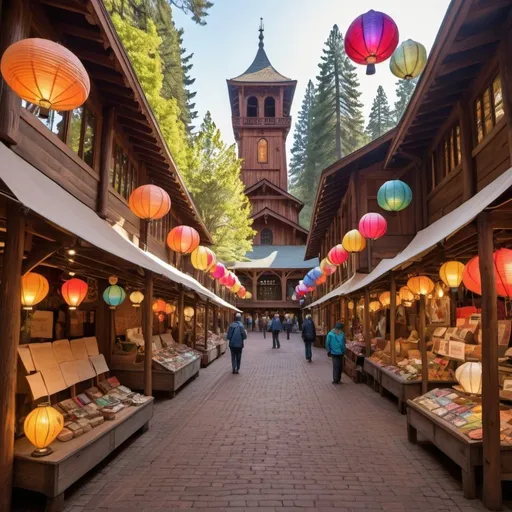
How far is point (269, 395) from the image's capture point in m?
11.4

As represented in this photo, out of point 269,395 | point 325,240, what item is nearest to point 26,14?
point 269,395

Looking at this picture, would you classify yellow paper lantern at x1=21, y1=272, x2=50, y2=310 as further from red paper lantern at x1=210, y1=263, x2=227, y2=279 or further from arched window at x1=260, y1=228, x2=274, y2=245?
arched window at x1=260, y1=228, x2=274, y2=245

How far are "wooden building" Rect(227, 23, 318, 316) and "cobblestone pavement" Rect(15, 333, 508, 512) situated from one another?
3271 cm

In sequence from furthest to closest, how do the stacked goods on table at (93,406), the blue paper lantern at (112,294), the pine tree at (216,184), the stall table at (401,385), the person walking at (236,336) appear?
the pine tree at (216,184) → the person walking at (236,336) → the blue paper lantern at (112,294) → the stall table at (401,385) → the stacked goods on table at (93,406)

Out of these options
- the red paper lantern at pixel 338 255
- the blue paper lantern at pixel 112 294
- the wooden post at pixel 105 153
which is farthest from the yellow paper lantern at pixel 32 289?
the red paper lantern at pixel 338 255

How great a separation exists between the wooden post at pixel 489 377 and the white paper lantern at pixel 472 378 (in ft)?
2.54

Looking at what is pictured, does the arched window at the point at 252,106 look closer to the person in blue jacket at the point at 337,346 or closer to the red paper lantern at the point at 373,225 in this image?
the red paper lantern at the point at 373,225

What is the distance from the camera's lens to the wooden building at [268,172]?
143 ft

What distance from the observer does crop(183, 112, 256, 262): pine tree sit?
26.0m

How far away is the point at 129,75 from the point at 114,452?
256 inches

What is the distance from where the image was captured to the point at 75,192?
8617 mm

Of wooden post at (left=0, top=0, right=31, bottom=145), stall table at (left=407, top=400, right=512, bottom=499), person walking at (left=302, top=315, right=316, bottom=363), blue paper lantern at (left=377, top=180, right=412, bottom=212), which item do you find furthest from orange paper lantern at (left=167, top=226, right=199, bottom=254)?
person walking at (left=302, top=315, right=316, bottom=363)

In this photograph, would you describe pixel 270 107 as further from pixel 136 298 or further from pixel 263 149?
pixel 136 298

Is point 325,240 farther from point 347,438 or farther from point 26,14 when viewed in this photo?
point 26,14
